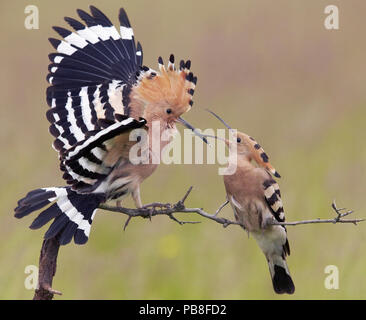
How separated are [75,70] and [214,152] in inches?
35.4

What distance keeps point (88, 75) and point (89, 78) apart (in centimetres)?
2

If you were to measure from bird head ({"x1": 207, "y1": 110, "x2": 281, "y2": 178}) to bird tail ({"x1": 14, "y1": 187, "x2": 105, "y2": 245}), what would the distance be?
959 mm

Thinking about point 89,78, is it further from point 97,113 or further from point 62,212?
point 62,212

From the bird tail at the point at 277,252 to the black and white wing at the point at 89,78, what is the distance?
97 centimetres

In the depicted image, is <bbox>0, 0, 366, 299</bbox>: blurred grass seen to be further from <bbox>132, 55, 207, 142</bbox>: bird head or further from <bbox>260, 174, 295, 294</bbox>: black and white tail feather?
<bbox>132, 55, 207, 142</bbox>: bird head

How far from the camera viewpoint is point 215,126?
19.9ft

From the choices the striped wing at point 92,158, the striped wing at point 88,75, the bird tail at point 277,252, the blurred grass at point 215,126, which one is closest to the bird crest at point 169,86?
the striped wing at point 88,75

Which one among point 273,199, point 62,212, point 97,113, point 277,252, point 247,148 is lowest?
point 277,252

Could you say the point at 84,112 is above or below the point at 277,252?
above

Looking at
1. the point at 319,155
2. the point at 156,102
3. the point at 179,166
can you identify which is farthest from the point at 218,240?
the point at 156,102

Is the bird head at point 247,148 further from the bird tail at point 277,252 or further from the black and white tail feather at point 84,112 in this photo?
the black and white tail feather at point 84,112

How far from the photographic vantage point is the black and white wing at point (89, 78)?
4066mm

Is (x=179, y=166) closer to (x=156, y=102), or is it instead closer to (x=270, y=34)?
(x=270, y=34)

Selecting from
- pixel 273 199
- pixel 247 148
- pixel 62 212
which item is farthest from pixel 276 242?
pixel 62 212
